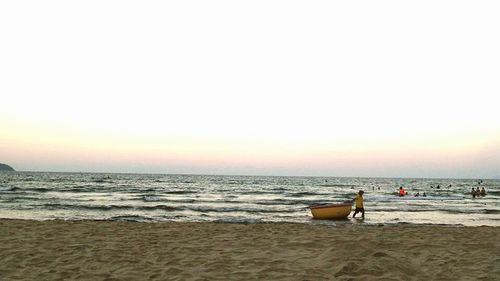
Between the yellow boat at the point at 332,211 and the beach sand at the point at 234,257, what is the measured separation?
31.5 ft

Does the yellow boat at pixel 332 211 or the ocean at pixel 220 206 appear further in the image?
the ocean at pixel 220 206

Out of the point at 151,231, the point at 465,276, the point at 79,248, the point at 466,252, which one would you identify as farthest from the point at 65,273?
the point at 466,252

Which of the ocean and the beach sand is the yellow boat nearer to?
the ocean

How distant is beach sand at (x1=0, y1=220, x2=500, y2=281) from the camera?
22.9ft

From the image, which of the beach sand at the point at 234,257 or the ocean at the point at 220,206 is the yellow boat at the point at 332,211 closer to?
the ocean at the point at 220,206

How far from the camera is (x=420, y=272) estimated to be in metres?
7.13

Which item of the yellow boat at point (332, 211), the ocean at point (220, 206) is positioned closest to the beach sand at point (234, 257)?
the ocean at point (220, 206)

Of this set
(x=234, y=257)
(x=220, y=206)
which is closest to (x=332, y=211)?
(x=220, y=206)

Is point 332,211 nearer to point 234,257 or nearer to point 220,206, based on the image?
point 220,206

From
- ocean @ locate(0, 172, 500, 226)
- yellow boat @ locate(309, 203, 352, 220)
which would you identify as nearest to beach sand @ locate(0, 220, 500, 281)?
ocean @ locate(0, 172, 500, 226)

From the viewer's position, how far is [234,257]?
8359 mm

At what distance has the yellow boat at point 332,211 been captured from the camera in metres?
21.0

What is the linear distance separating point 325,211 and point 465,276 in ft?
46.5

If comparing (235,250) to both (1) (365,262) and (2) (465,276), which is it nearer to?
(1) (365,262)
